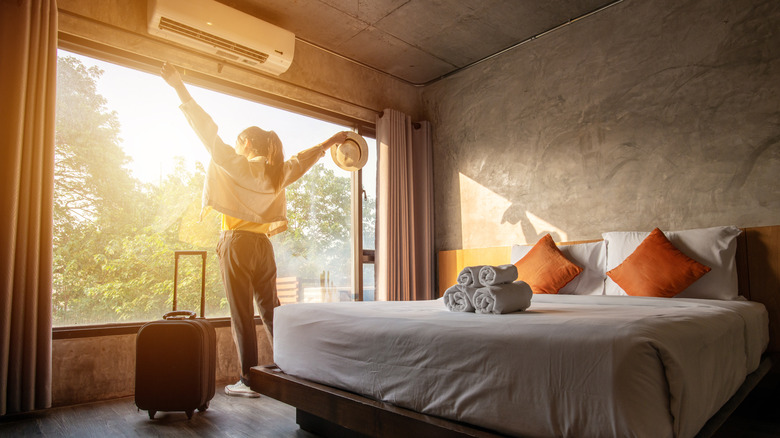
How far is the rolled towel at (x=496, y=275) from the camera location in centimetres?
201

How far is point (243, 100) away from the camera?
4.08 meters

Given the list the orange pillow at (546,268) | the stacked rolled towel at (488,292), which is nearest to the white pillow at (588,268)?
the orange pillow at (546,268)

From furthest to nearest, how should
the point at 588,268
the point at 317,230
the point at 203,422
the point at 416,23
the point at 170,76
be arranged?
the point at 317,230
the point at 416,23
the point at 588,268
the point at 170,76
the point at 203,422

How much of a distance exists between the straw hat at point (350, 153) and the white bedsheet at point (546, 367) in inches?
70.6

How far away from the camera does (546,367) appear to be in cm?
141

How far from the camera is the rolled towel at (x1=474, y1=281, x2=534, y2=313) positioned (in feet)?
6.36

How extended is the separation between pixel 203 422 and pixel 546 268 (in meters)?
2.46

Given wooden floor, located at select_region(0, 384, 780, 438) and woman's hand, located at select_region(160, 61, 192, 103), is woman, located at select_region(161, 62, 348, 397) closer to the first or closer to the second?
woman's hand, located at select_region(160, 61, 192, 103)

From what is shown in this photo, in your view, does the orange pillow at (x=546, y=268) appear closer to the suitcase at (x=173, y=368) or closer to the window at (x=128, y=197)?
the window at (x=128, y=197)

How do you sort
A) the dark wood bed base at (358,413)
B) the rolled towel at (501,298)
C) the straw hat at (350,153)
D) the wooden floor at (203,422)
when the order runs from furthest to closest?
the straw hat at (350,153), the wooden floor at (203,422), the rolled towel at (501,298), the dark wood bed base at (358,413)

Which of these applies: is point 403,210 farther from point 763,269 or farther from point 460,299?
point 763,269

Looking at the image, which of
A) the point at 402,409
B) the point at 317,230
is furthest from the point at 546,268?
the point at 402,409

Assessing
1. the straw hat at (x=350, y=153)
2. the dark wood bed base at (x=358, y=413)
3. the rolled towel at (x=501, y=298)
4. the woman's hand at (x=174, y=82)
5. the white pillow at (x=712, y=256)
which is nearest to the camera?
the dark wood bed base at (x=358, y=413)

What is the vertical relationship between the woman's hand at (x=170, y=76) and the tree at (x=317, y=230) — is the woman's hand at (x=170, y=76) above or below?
above
